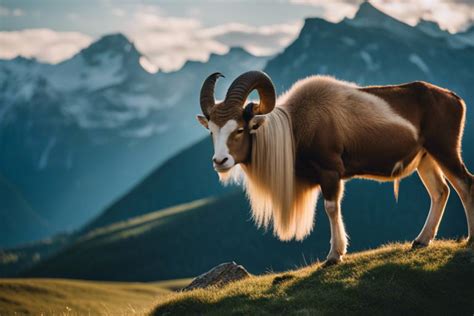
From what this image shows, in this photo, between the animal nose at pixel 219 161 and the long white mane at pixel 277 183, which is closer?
the animal nose at pixel 219 161

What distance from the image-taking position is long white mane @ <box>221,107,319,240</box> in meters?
16.4

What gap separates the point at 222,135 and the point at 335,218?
367 cm

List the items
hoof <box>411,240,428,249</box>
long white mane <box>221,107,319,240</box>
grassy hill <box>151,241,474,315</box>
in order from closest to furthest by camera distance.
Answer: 1. grassy hill <box>151,241,474,315</box>
2. long white mane <box>221,107,319,240</box>
3. hoof <box>411,240,428,249</box>

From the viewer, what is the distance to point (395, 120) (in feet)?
57.1

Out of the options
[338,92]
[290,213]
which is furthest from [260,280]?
[338,92]

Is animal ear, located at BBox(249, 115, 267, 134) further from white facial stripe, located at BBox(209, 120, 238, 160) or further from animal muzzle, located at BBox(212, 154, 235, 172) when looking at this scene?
animal muzzle, located at BBox(212, 154, 235, 172)

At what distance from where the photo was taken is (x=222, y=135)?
50.4 feet

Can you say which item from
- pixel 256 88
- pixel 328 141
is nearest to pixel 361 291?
pixel 328 141

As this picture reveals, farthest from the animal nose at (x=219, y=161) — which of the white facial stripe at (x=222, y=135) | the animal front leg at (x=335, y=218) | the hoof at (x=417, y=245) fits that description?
the hoof at (x=417, y=245)

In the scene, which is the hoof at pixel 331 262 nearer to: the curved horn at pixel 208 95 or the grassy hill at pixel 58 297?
the curved horn at pixel 208 95

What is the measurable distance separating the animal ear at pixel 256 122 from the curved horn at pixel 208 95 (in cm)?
114

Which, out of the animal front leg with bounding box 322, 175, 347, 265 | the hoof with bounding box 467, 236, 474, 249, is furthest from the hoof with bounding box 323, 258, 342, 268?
the hoof with bounding box 467, 236, 474, 249

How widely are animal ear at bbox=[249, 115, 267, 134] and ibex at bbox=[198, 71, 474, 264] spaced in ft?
0.09

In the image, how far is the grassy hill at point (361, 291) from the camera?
14.2m
